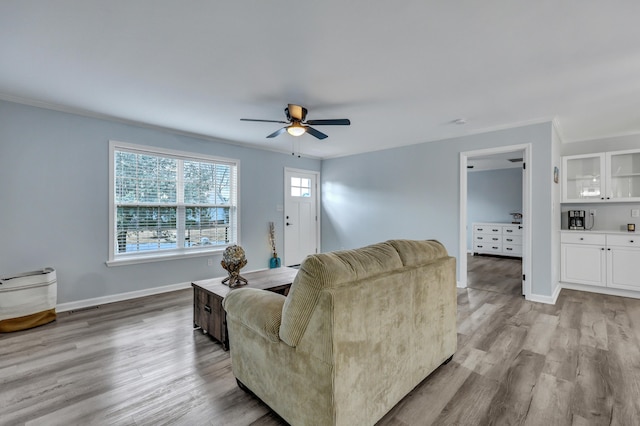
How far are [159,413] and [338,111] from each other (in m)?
3.30

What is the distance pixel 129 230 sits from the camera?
409cm

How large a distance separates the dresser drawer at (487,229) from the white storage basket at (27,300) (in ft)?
27.7

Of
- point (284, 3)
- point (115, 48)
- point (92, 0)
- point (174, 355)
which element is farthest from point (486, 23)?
point (174, 355)

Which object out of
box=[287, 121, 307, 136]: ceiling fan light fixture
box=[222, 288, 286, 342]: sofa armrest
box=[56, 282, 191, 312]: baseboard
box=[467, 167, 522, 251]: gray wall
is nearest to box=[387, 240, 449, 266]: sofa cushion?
box=[222, 288, 286, 342]: sofa armrest

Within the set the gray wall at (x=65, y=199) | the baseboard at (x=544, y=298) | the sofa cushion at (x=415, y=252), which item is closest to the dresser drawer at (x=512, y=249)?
the baseboard at (x=544, y=298)

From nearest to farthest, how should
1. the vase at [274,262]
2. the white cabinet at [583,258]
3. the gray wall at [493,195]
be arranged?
the white cabinet at [583,258] < the vase at [274,262] < the gray wall at [493,195]

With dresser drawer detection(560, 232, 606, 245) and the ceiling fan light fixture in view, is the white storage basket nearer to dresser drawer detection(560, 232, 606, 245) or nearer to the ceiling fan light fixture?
the ceiling fan light fixture

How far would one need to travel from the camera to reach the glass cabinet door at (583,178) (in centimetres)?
443

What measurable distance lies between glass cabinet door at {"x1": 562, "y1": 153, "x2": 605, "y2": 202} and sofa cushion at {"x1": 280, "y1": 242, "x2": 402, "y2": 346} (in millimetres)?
4847

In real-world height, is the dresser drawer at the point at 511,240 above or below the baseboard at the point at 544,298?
above

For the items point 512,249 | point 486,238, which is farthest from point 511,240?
point 486,238

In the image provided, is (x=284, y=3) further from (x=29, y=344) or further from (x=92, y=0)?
(x=29, y=344)

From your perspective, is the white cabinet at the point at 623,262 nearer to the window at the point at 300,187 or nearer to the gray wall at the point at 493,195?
the gray wall at the point at 493,195

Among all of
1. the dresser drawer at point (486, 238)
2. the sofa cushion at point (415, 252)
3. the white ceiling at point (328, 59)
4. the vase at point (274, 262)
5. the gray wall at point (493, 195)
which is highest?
the white ceiling at point (328, 59)
